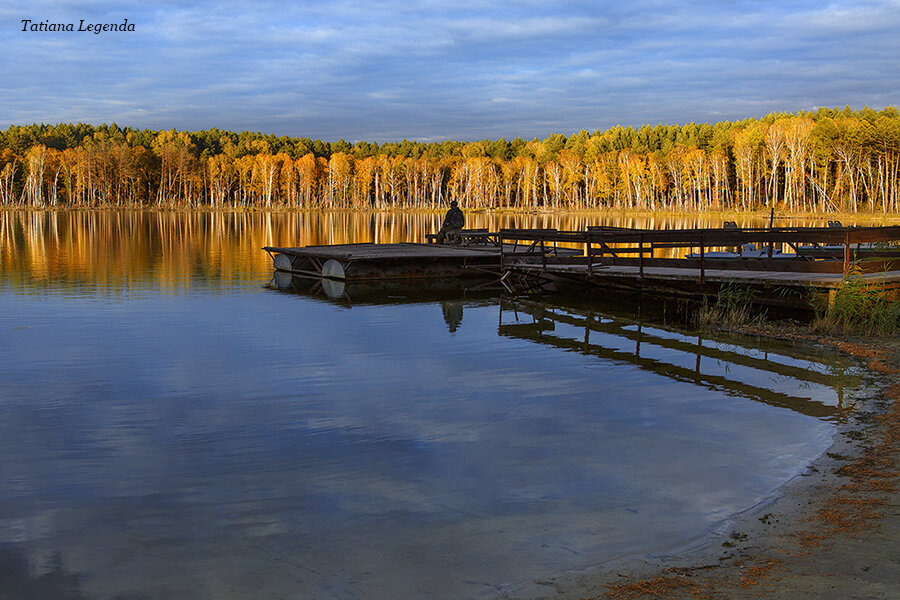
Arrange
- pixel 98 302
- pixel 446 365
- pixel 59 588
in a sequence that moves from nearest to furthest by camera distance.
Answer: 1. pixel 59 588
2. pixel 446 365
3. pixel 98 302

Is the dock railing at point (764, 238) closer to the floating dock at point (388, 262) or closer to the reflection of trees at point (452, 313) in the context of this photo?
the floating dock at point (388, 262)

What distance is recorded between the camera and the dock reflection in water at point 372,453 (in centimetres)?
558

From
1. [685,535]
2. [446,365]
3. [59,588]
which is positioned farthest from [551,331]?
[59,588]

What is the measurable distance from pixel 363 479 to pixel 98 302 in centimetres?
1469

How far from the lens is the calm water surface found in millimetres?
5594

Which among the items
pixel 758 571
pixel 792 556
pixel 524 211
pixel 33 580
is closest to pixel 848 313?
pixel 792 556

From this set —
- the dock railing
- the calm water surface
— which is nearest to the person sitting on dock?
the dock railing

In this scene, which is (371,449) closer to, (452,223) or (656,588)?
(656,588)

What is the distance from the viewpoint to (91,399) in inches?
400

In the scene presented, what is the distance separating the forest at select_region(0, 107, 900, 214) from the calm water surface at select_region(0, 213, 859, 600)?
82.1m

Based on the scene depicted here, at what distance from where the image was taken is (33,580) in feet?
17.3

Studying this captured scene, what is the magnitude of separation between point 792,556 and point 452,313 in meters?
13.9

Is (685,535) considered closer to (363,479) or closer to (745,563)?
(745,563)

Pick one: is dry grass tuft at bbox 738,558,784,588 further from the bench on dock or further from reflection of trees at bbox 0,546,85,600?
the bench on dock
